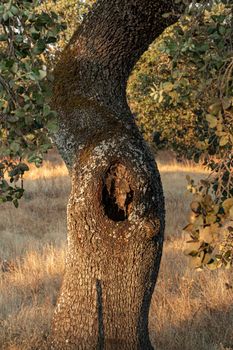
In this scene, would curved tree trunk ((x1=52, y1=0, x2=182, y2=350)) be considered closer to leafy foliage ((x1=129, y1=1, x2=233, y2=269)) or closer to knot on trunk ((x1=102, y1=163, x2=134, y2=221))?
knot on trunk ((x1=102, y1=163, x2=134, y2=221))

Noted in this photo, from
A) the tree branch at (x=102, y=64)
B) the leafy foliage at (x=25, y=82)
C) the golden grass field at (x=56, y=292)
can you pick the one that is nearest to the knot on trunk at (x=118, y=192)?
the tree branch at (x=102, y=64)

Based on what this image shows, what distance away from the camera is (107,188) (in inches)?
194

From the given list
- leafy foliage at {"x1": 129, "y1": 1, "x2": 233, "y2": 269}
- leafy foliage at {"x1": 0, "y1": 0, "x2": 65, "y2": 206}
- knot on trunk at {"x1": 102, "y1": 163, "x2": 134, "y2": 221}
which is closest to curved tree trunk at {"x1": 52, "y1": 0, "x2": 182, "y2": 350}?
knot on trunk at {"x1": 102, "y1": 163, "x2": 134, "y2": 221}

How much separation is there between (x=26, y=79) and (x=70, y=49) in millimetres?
3034

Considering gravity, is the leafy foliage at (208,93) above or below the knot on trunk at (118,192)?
above

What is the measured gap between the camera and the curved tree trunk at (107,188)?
4.93 meters

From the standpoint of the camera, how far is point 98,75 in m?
5.37

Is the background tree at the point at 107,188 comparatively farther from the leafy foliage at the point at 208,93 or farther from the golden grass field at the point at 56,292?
the leafy foliage at the point at 208,93

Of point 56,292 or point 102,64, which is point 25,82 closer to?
point 102,64

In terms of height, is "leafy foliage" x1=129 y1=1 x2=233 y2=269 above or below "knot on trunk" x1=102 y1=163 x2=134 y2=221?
above

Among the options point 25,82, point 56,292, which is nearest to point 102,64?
point 25,82

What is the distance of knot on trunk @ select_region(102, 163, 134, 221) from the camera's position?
16.0ft

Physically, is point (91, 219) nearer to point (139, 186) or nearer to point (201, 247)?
point (139, 186)

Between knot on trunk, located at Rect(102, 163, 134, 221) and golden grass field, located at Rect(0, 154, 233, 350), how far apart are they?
1060 millimetres
